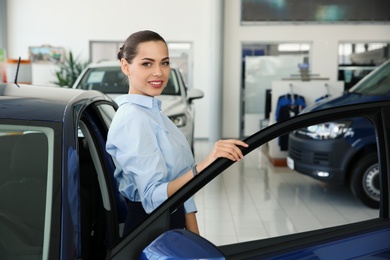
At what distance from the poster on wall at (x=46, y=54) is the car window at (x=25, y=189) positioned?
977 centimetres

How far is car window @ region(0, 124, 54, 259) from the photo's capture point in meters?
1.42

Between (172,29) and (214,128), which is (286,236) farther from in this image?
(172,29)

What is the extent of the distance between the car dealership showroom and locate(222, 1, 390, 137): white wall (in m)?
0.03

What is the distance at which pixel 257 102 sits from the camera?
37.5 ft

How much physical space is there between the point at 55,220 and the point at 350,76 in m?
10.5

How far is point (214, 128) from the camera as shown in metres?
10.9

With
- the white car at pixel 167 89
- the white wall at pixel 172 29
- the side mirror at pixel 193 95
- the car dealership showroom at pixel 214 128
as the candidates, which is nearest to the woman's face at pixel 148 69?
the car dealership showroom at pixel 214 128

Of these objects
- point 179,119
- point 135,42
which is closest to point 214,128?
point 179,119

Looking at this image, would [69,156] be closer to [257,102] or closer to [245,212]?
[245,212]

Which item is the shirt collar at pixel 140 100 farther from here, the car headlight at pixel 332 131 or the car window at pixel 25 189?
Result: the car headlight at pixel 332 131

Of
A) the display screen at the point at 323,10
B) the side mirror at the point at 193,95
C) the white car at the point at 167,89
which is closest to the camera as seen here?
the white car at the point at 167,89

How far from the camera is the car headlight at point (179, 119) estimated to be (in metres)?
6.14

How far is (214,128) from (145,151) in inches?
368

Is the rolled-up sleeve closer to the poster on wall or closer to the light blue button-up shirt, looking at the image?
the light blue button-up shirt
